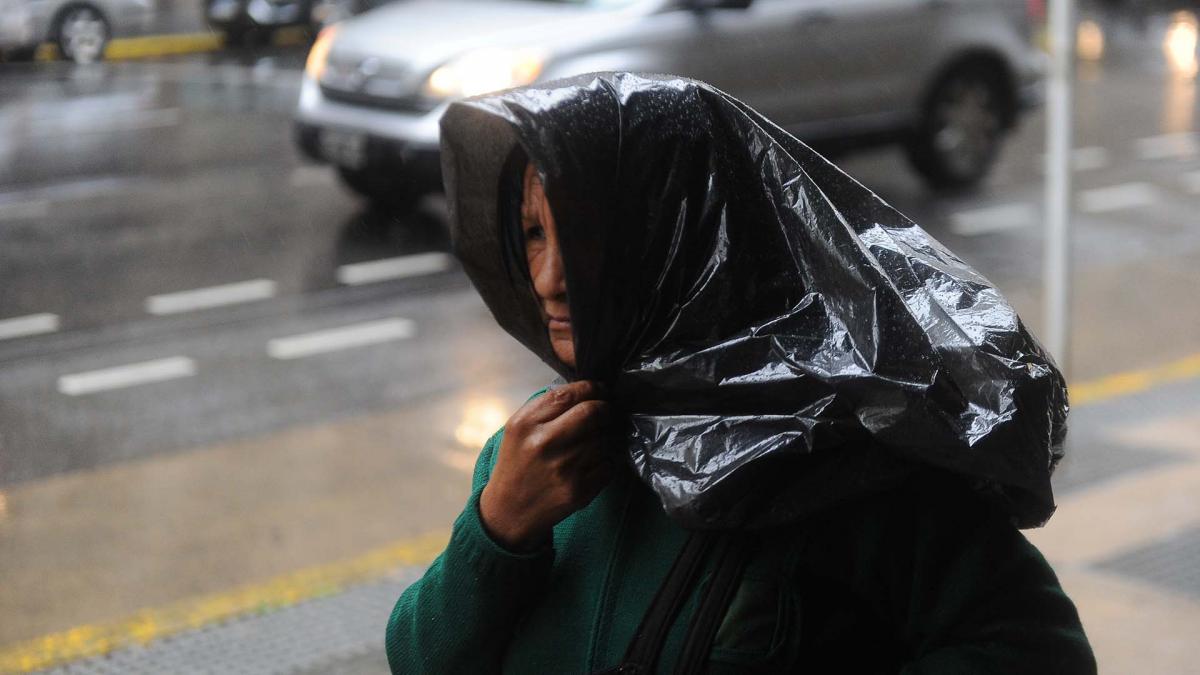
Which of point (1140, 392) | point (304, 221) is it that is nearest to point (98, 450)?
point (304, 221)

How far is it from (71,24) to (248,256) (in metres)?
1.55

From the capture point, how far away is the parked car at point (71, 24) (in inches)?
304


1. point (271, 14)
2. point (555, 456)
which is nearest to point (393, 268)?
point (271, 14)

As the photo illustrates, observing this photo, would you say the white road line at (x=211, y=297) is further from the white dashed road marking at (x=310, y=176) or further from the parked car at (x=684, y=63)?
the white dashed road marking at (x=310, y=176)

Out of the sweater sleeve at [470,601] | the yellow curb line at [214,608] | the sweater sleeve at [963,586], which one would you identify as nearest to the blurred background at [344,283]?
the yellow curb line at [214,608]

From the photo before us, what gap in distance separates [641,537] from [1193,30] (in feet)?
69.7

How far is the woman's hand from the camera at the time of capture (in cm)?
152

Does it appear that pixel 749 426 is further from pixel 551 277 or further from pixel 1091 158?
pixel 1091 158

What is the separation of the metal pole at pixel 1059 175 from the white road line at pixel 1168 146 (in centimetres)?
642

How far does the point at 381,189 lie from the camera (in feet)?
31.2

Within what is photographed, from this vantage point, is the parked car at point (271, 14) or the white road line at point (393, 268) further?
the parked car at point (271, 14)

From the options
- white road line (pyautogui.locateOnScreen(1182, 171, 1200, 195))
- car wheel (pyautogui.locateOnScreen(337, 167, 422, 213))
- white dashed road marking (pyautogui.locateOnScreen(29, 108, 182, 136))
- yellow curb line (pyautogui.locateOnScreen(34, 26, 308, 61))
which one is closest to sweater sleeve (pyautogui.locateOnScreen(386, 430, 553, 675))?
yellow curb line (pyautogui.locateOnScreen(34, 26, 308, 61))

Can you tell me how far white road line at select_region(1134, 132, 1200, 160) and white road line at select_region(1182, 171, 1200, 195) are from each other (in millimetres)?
632

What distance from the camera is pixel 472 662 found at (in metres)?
1.66
